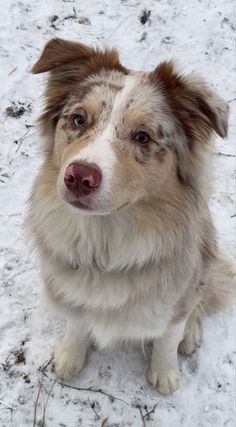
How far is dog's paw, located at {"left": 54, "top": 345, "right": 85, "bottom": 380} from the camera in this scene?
A: 139 inches

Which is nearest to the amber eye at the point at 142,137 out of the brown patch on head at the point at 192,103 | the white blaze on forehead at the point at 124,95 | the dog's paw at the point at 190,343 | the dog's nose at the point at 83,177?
the white blaze on forehead at the point at 124,95

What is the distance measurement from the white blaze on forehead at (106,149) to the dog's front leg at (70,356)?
5.00 feet

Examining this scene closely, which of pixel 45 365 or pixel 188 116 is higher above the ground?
pixel 188 116

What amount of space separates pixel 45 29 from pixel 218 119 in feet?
11.5

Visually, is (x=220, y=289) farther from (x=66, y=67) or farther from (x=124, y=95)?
(x=66, y=67)

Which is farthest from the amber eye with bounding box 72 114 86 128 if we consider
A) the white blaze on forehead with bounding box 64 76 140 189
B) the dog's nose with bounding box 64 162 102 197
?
the dog's nose with bounding box 64 162 102 197

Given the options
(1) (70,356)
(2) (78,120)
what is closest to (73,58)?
(2) (78,120)

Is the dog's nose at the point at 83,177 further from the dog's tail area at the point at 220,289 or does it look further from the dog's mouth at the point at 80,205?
the dog's tail area at the point at 220,289

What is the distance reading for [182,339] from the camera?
368 centimetres

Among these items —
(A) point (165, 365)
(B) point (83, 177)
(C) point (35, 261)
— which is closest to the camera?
(B) point (83, 177)

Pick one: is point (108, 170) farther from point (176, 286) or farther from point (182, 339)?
point (182, 339)

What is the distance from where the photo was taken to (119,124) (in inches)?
99.0

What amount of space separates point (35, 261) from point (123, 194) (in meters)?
1.77

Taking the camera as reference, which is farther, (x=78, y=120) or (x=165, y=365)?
(x=165, y=365)
